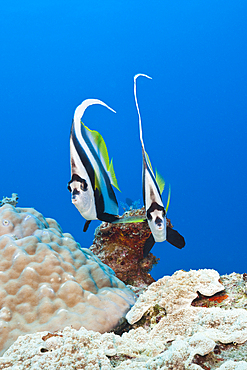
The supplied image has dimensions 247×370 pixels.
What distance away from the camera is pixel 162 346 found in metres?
1.59

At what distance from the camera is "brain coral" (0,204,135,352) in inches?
93.4

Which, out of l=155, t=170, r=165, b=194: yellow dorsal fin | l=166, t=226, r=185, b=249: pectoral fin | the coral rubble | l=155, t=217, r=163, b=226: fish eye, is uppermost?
the coral rubble

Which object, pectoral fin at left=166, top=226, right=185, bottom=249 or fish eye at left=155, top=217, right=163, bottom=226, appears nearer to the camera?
fish eye at left=155, top=217, right=163, bottom=226

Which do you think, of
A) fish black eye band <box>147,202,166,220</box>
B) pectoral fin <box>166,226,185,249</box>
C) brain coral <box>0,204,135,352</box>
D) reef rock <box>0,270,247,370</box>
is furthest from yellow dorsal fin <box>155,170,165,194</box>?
brain coral <box>0,204,135,352</box>

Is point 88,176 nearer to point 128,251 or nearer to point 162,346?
point 162,346

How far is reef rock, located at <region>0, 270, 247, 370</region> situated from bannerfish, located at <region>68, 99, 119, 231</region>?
2.76ft

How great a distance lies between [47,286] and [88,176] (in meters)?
1.37

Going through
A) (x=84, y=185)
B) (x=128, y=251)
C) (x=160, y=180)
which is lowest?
(x=84, y=185)

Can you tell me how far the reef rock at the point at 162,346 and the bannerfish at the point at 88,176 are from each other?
84cm

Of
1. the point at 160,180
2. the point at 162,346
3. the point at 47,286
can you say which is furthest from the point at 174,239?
the point at 47,286

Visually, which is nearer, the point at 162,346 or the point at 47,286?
the point at 162,346

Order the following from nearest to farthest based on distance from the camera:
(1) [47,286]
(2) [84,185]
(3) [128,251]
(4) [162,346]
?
1. (4) [162,346]
2. (2) [84,185]
3. (1) [47,286]
4. (3) [128,251]

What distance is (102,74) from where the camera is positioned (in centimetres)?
7131

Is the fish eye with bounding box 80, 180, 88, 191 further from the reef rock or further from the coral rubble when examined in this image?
the coral rubble
